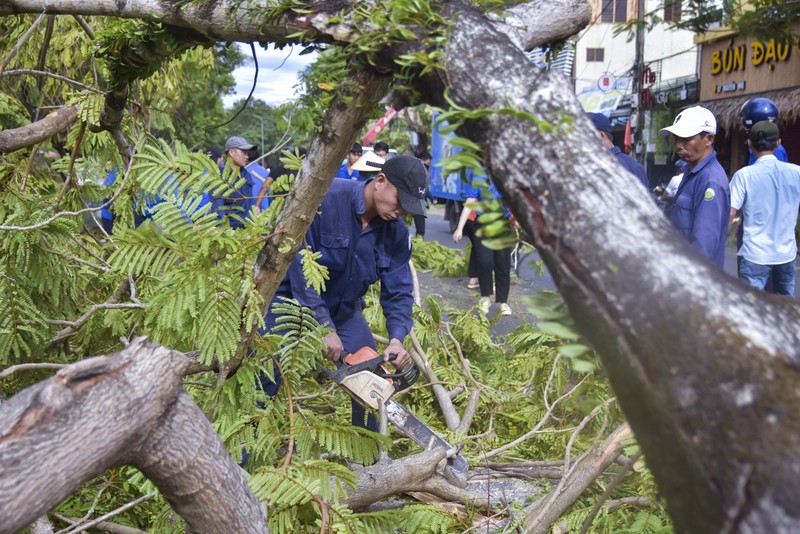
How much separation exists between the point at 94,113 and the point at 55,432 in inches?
114

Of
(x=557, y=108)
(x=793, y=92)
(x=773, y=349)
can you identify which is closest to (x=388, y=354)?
(x=557, y=108)

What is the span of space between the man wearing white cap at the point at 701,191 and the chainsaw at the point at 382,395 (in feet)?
6.37

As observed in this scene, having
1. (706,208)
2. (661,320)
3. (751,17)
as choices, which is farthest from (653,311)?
(706,208)

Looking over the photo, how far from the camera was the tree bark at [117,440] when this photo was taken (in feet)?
4.44

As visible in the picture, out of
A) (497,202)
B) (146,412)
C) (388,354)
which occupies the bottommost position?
(388,354)

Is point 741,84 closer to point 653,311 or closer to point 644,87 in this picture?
point 644,87

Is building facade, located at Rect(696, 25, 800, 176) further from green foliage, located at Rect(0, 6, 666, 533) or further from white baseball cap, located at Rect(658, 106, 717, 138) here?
green foliage, located at Rect(0, 6, 666, 533)

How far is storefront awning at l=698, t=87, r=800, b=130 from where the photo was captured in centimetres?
1353

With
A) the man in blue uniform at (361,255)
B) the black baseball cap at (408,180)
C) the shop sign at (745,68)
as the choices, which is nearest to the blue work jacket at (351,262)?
the man in blue uniform at (361,255)

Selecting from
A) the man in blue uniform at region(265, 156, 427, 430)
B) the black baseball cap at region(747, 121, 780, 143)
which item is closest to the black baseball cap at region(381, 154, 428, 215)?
the man in blue uniform at region(265, 156, 427, 430)

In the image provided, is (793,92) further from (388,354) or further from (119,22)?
(119,22)

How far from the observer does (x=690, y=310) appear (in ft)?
4.01

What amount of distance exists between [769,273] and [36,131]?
5.46 m

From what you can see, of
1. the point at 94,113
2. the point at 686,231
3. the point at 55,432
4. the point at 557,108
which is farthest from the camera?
the point at 686,231
